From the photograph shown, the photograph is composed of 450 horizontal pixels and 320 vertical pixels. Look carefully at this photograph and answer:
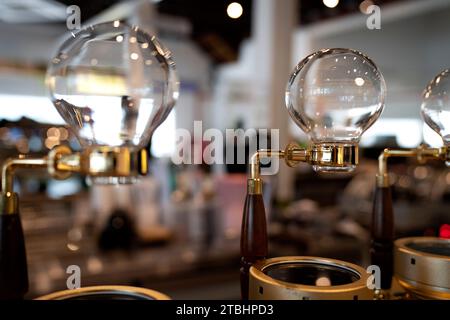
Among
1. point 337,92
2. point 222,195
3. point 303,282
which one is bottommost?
point 222,195

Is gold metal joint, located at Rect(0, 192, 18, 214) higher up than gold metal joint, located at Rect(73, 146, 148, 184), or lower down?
lower down

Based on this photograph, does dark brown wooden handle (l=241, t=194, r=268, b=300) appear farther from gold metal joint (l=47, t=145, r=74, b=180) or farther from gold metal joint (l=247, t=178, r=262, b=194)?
gold metal joint (l=47, t=145, r=74, b=180)

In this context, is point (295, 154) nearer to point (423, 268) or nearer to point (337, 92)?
point (337, 92)

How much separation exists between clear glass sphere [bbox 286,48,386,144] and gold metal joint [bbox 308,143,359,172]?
2 centimetres

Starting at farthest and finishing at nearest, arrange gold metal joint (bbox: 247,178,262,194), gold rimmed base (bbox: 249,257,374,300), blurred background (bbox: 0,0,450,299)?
blurred background (bbox: 0,0,450,299), gold metal joint (bbox: 247,178,262,194), gold rimmed base (bbox: 249,257,374,300)

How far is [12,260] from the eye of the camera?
0.47 meters

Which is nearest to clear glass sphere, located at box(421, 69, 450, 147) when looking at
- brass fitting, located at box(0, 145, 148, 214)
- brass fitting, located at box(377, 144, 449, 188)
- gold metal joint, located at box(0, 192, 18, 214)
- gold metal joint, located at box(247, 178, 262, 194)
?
brass fitting, located at box(377, 144, 449, 188)

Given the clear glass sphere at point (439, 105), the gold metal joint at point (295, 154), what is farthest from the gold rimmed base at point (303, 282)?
the clear glass sphere at point (439, 105)

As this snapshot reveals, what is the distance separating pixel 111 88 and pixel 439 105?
395 mm

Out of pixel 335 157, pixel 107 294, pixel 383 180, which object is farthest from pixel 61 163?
pixel 383 180

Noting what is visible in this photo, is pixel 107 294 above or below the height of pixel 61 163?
below

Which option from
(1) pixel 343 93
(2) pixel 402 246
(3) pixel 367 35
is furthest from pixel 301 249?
(1) pixel 343 93

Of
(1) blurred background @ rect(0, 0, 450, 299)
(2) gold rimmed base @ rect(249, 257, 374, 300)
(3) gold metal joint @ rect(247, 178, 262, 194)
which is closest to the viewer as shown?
(2) gold rimmed base @ rect(249, 257, 374, 300)

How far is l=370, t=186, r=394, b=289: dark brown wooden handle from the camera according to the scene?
0.59 metres
